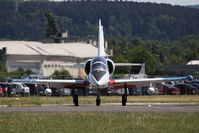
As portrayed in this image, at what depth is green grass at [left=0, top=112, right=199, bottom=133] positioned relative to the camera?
17.8m

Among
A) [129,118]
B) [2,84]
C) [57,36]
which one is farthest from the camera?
[57,36]

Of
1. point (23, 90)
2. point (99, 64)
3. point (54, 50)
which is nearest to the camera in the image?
point (99, 64)

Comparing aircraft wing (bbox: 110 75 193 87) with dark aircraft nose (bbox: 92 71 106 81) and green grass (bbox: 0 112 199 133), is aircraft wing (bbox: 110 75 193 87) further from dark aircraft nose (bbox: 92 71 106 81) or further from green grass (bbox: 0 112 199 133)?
green grass (bbox: 0 112 199 133)

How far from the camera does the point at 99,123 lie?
1958 centimetres

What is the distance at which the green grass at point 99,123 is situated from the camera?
17.8 metres

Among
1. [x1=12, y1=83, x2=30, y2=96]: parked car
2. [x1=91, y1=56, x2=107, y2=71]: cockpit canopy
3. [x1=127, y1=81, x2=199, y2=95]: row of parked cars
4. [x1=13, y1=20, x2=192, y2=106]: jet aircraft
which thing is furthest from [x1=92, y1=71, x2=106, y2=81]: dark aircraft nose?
[x1=127, y1=81, x2=199, y2=95]: row of parked cars

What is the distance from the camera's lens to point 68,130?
58.1 ft

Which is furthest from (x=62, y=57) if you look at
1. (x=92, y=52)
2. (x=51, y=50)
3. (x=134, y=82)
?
(x=134, y=82)

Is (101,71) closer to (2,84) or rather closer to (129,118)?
(129,118)

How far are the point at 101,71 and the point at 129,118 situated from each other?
1031 centimetres

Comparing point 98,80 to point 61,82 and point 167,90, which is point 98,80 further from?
point 167,90

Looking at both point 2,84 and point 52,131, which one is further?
point 2,84

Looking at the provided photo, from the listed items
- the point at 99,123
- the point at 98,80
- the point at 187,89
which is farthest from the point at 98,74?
the point at 187,89

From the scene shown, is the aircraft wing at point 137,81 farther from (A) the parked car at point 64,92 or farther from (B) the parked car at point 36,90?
(B) the parked car at point 36,90
